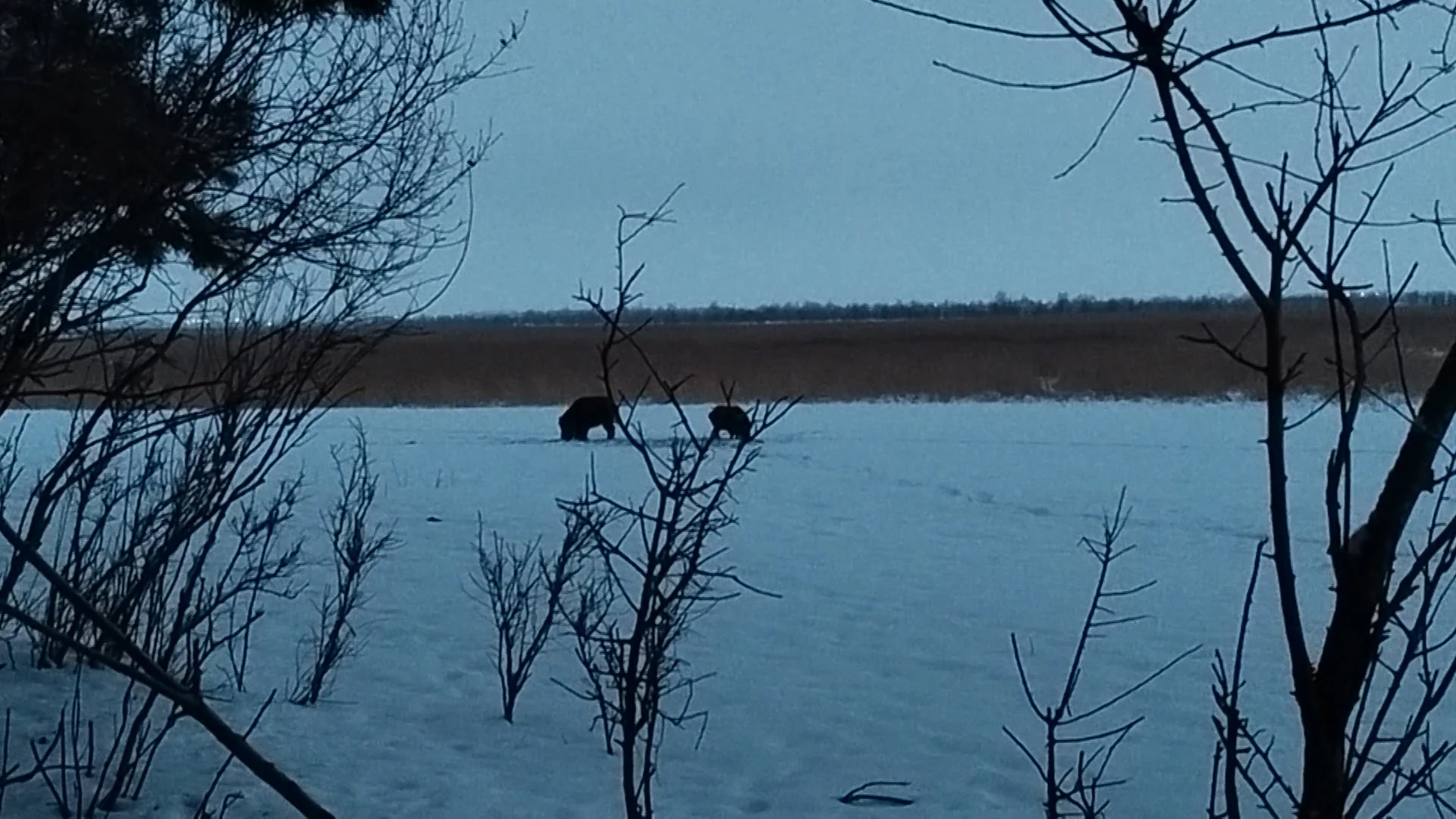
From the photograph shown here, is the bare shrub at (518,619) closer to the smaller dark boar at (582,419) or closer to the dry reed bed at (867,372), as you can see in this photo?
the smaller dark boar at (582,419)

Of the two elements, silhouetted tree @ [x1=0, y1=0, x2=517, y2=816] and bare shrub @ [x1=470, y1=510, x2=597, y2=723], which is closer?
silhouetted tree @ [x1=0, y1=0, x2=517, y2=816]

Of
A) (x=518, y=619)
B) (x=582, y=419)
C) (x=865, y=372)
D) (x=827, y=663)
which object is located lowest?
(x=827, y=663)

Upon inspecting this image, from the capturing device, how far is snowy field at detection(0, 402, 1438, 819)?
627cm

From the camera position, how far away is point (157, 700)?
6.43 m

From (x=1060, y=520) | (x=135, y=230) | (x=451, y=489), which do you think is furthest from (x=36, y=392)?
(x=451, y=489)

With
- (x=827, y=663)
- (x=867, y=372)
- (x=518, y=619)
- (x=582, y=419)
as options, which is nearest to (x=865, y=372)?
(x=867, y=372)

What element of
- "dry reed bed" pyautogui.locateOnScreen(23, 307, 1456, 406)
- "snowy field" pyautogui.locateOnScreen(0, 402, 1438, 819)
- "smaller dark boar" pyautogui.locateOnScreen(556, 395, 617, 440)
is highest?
"dry reed bed" pyautogui.locateOnScreen(23, 307, 1456, 406)

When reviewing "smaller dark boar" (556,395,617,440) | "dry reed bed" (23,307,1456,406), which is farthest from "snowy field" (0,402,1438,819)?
"dry reed bed" (23,307,1456,406)

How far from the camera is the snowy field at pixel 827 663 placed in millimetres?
6273

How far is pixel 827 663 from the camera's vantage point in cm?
859

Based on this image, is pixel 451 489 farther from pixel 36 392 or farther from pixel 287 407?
pixel 36 392

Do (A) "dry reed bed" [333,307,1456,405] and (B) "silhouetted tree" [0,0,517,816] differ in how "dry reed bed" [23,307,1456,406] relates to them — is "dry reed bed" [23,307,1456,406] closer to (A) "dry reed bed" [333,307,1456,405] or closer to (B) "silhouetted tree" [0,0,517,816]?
(A) "dry reed bed" [333,307,1456,405]

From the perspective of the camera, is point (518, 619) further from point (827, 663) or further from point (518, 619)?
point (827, 663)

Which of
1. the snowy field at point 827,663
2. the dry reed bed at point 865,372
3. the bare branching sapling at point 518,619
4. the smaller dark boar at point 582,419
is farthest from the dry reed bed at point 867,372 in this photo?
the bare branching sapling at point 518,619
